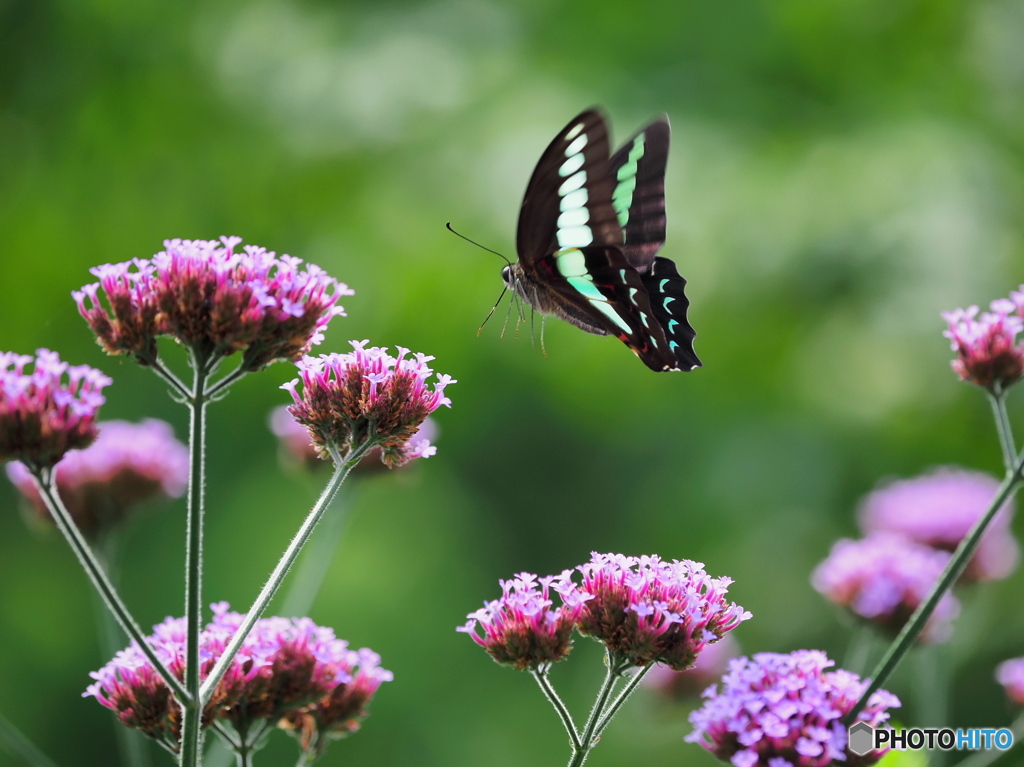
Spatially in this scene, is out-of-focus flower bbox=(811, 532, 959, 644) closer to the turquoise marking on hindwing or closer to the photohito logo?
the photohito logo

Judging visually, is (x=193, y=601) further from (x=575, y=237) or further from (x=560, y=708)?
(x=575, y=237)

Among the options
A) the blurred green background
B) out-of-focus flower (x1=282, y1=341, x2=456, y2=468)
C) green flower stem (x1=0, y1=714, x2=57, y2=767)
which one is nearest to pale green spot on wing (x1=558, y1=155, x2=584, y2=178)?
out-of-focus flower (x1=282, y1=341, x2=456, y2=468)

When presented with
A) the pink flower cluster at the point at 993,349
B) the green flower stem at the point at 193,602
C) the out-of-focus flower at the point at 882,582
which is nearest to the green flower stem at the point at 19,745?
the green flower stem at the point at 193,602

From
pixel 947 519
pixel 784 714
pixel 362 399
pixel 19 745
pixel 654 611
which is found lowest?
pixel 19 745

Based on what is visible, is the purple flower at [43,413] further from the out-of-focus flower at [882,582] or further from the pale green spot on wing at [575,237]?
the out-of-focus flower at [882,582]

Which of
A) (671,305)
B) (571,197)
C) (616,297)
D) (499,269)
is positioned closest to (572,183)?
(571,197)
